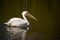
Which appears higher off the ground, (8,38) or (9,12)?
(9,12)

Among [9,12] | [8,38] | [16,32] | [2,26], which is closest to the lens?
[8,38]

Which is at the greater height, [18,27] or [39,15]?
[39,15]

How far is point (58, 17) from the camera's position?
1138 centimetres

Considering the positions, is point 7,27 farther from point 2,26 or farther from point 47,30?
point 47,30

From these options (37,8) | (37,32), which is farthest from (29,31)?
(37,8)

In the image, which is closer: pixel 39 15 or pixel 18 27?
pixel 18 27

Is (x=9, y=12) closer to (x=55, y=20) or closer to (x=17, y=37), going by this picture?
(x=55, y=20)

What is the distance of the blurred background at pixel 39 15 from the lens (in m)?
9.02

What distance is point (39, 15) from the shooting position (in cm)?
1216

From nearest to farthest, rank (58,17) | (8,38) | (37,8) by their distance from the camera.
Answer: (8,38) < (58,17) < (37,8)

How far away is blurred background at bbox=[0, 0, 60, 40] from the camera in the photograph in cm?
902

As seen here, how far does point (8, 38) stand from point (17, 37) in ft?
0.86

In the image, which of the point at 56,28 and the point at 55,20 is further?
the point at 55,20

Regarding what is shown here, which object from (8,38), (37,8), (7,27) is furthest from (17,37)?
(37,8)
